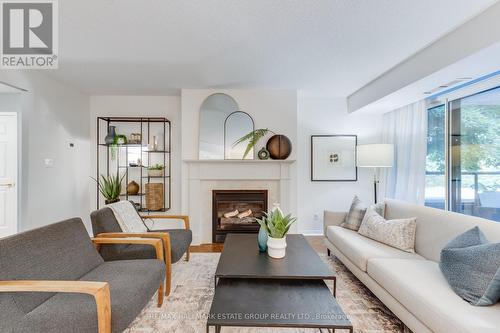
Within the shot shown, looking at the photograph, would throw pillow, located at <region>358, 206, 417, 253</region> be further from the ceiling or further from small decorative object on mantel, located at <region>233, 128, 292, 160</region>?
the ceiling

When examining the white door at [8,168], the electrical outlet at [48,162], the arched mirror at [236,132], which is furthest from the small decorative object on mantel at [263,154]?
the white door at [8,168]

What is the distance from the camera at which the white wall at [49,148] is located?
3.17 m

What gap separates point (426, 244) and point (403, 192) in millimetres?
1876

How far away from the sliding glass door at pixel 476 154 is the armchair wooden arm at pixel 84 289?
3.79 meters

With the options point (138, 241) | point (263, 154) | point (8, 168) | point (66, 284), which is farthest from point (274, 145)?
point (8, 168)

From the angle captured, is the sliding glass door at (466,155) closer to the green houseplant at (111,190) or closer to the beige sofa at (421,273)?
the beige sofa at (421,273)

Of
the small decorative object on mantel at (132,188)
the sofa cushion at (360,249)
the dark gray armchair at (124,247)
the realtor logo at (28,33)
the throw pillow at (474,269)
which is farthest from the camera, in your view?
the small decorative object on mantel at (132,188)

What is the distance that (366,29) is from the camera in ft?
7.38

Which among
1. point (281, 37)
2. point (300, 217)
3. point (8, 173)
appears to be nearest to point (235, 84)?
point (281, 37)

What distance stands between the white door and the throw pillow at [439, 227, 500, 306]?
16.0 feet

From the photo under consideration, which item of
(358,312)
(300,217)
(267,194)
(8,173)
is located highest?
(8,173)

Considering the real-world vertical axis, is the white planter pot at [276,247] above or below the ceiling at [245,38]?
below

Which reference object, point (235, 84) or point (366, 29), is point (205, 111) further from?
point (366, 29)

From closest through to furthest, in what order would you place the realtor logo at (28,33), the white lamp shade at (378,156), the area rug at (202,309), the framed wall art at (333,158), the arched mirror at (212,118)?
the area rug at (202,309) → the realtor logo at (28,33) → the white lamp shade at (378,156) → the arched mirror at (212,118) → the framed wall art at (333,158)
